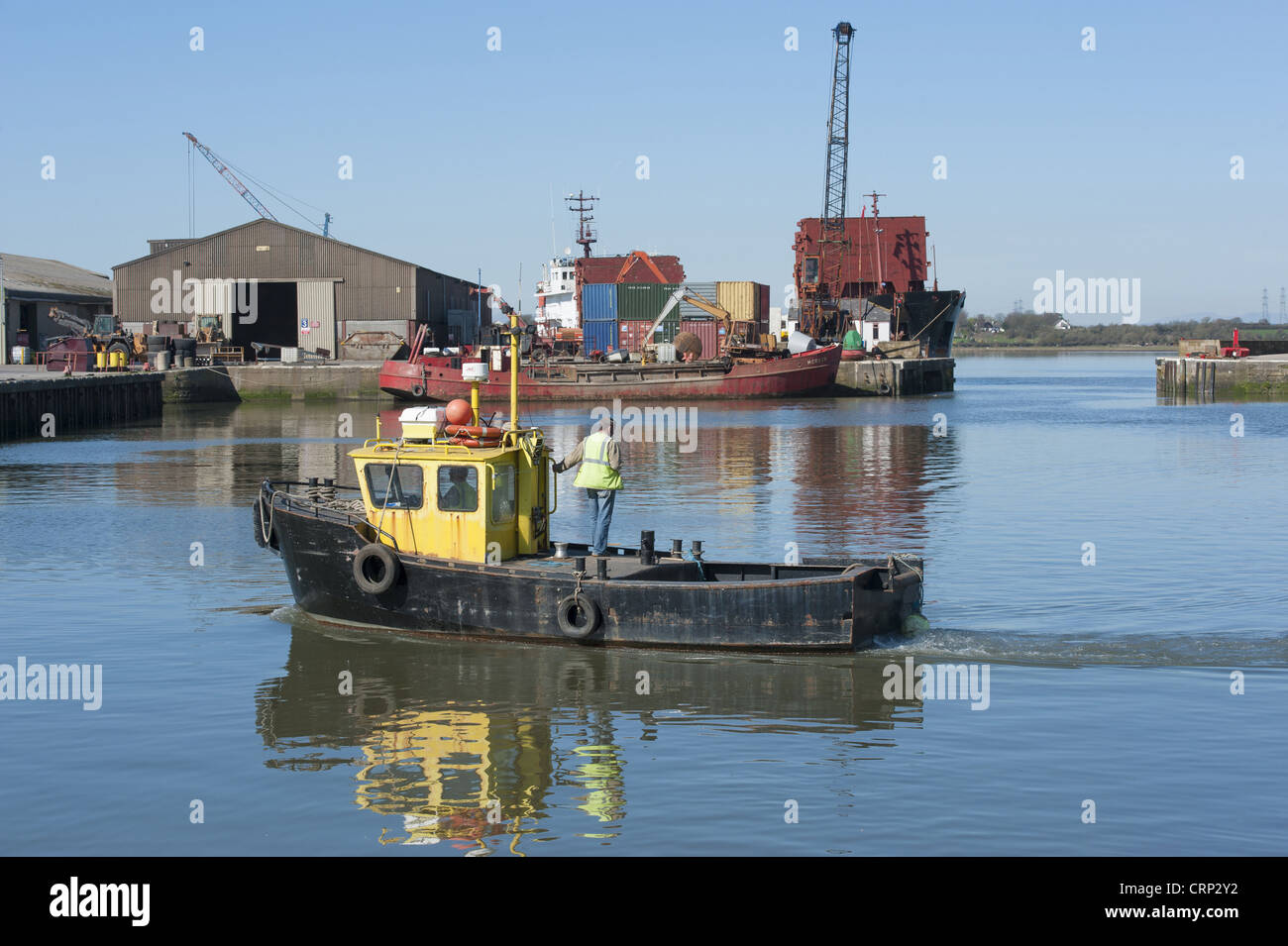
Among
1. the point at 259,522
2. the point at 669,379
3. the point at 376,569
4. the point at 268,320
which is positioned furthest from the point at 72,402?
the point at 376,569

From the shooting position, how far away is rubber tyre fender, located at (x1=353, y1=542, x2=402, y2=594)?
50.7ft

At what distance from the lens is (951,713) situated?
12.7 meters

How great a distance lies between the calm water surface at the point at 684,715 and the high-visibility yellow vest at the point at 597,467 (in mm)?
2131

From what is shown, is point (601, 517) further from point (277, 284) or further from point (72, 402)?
point (277, 284)

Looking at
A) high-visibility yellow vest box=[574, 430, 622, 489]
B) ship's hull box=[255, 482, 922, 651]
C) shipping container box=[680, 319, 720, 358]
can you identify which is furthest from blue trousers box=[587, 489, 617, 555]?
shipping container box=[680, 319, 720, 358]

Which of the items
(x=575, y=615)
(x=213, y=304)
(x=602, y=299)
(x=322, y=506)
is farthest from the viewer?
(x=602, y=299)

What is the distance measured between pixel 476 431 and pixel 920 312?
7764cm

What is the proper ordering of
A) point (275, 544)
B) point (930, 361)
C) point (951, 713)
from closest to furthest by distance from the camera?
1. point (951, 713)
2. point (275, 544)
3. point (930, 361)

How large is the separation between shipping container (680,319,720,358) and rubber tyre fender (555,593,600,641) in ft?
215

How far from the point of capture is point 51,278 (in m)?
81.4

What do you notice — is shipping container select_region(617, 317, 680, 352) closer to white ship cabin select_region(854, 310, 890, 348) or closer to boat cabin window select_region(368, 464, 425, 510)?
white ship cabin select_region(854, 310, 890, 348)

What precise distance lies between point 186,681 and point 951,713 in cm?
800
